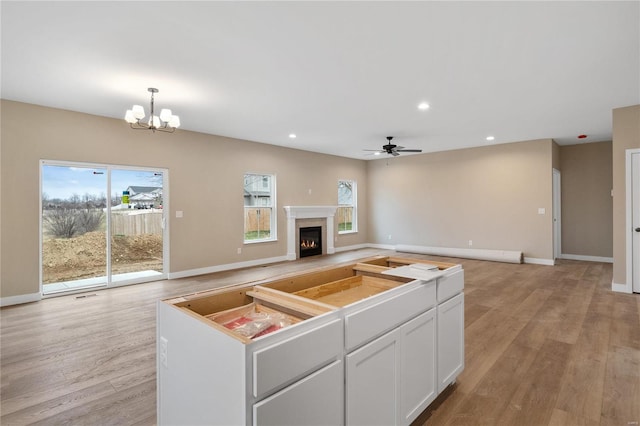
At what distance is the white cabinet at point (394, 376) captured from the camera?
1479 millimetres

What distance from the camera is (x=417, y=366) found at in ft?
6.25

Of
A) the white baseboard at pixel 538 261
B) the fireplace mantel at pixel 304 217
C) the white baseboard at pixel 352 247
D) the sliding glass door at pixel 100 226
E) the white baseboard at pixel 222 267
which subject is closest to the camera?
the sliding glass door at pixel 100 226

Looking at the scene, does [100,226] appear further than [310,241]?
No

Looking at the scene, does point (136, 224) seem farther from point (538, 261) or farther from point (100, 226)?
point (538, 261)

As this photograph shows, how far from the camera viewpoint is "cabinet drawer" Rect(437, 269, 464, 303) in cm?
214

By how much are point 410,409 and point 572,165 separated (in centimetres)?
838

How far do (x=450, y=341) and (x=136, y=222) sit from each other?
17.5 ft

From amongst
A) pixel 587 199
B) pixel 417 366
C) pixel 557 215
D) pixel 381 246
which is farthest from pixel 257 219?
pixel 587 199

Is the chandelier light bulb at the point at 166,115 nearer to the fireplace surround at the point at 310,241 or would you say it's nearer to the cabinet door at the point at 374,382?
the cabinet door at the point at 374,382

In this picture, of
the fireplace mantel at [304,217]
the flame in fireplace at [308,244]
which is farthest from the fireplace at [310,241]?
the fireplace mantel at [304,217]

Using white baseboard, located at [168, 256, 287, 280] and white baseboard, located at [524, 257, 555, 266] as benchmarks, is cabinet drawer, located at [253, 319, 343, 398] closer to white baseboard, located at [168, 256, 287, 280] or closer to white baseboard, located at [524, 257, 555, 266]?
white baseboard, located at [168, 256, 287, 280]

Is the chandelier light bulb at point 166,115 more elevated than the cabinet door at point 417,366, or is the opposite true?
the chandelier light bulb at point 166,115

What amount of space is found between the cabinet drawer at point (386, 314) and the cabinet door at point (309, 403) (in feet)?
0.52

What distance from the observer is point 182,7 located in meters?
2.35
